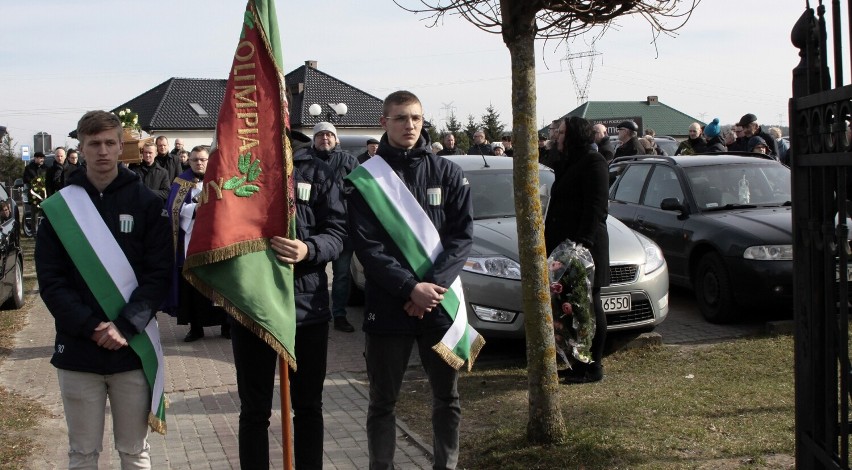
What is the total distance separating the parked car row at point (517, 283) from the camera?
7.42m

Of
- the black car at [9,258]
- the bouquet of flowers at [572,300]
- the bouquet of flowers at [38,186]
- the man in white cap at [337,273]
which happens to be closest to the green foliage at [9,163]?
the bouquet of flowers at [38,186]

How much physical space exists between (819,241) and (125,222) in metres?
2.90

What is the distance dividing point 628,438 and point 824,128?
8.80 feet

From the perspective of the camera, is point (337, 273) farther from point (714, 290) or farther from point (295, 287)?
point (295, 287)

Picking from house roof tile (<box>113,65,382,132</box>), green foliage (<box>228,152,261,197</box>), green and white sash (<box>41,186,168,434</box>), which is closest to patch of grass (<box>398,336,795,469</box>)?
green and white sash (<box>41,186,168,434</box>)

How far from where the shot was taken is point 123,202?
4086 mm

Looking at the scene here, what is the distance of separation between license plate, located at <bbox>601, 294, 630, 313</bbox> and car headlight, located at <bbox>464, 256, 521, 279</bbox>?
2.52ft

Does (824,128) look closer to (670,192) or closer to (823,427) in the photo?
(823,427)

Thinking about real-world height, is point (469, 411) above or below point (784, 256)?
below

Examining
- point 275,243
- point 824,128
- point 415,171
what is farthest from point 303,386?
point 824,128

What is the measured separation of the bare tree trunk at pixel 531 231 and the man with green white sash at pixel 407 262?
70 cm

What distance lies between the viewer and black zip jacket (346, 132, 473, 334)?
4.26 metres

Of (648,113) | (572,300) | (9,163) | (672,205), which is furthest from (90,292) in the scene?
(648,113)

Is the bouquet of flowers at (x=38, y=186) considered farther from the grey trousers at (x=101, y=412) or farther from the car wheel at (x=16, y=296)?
the grey trousers at (x=101, y=412)
